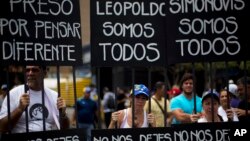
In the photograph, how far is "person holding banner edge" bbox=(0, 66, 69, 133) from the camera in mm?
5758

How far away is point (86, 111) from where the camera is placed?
14.2 m

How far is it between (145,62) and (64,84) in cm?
2110

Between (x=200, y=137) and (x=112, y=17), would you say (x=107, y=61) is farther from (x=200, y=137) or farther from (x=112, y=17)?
(x=200, y=137)

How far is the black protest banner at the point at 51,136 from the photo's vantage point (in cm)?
539

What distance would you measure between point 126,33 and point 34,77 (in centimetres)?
100

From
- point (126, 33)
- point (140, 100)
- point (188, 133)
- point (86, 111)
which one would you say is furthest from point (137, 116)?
point (86, 111)

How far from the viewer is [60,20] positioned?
18.5 ft

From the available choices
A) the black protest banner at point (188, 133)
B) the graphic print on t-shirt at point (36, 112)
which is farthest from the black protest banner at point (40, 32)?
the black protest banner at point (188, 133)

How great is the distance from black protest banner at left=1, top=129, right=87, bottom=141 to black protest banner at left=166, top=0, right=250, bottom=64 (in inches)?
39.2

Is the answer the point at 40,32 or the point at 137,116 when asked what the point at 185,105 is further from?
the point at 40,32

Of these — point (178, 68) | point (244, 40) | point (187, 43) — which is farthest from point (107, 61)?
point (178, 68)

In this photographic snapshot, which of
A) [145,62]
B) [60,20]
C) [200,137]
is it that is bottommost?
[200,137]

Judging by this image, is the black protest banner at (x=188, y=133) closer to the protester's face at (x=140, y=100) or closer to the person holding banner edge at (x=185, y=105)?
the protester's face at (x=140, y=100)

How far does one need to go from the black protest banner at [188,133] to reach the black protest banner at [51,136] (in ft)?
0.91
